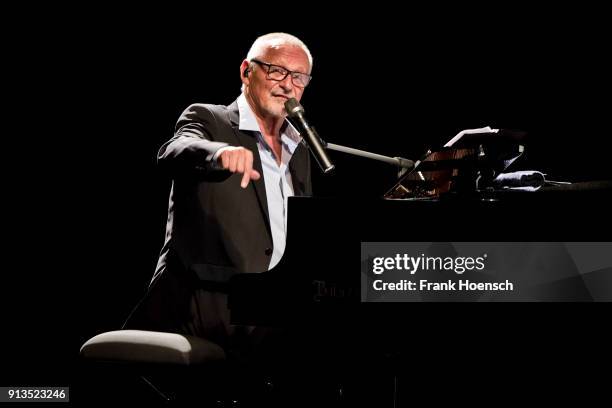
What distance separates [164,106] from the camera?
346 centimetres

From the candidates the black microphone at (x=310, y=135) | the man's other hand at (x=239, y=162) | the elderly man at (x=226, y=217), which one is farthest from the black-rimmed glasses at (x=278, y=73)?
the man's other hand at (x=239, y=162)

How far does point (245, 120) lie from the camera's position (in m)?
2.54

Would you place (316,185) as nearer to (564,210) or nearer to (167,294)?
(167,294)

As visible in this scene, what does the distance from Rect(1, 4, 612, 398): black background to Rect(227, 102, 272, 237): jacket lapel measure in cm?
68

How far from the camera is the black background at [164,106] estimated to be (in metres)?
3.35

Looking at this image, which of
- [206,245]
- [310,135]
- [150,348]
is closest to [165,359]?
[150,348]

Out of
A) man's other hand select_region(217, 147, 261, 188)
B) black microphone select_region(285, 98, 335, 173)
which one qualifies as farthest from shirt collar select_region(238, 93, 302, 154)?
man's other hand select_region(217, 147, 261, 188)

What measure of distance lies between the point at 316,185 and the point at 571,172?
1.21 meters

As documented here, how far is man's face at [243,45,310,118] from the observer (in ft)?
8.38

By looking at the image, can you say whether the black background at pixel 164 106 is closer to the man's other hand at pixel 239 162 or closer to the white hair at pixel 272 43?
the white hair at pixel 272 43

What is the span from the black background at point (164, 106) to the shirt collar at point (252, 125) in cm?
43

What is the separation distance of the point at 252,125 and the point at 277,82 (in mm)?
187

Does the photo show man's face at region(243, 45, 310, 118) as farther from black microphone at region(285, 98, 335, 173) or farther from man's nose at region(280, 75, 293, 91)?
black microphone at region(285, 98, 335, 173)

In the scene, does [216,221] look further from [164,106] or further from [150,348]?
[164,106]
